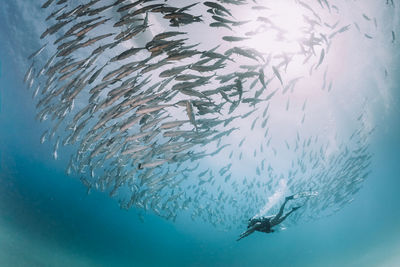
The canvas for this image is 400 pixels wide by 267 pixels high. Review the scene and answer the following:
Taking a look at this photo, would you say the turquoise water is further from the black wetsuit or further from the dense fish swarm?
the black wetsuit

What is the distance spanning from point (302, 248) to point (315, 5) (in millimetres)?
77971

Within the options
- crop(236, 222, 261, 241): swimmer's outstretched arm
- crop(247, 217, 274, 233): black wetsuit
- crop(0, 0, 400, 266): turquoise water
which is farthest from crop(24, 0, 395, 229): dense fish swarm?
crop(0, 0, 400, 266): turquoise water

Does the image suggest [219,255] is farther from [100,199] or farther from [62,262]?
[100,199]

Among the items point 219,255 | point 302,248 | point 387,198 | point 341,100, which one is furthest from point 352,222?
point 341,100

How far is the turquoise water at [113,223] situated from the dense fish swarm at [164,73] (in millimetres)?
2910

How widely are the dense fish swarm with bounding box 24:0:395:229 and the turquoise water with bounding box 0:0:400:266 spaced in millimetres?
2910

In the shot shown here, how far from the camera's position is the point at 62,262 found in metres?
43.7

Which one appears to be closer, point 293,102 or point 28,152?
point 293,102

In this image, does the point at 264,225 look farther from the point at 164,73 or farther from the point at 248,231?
the point at 164,73

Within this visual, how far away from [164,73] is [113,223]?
3541 centimetres

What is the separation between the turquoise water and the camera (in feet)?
55.4

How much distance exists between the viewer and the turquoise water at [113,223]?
1688 cm

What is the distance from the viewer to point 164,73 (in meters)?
3.64

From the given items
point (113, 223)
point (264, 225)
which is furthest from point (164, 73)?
point (113, 223)
